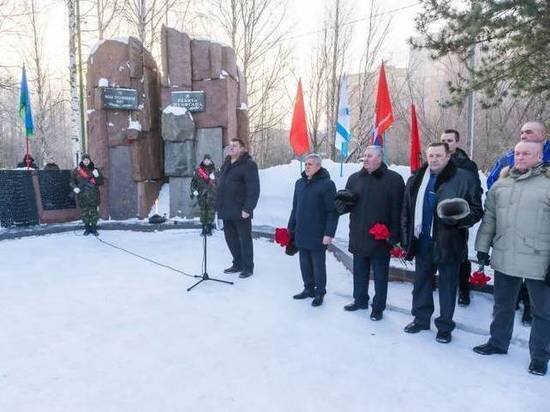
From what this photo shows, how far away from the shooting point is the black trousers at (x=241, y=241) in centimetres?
552

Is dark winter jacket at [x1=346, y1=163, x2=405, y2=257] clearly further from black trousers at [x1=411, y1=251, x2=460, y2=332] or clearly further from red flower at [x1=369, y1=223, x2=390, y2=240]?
black trousers at [x1=411, y1=251, x2=460, y2=332]

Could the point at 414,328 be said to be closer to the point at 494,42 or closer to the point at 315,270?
the point at 315,270

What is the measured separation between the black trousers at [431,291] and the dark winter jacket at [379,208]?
0.38m

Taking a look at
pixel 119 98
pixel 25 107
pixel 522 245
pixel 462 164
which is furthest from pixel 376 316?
pixel 25 107

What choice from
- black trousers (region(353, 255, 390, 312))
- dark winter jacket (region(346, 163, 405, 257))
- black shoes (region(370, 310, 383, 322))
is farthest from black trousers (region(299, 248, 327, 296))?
black shoes (region(370, 310, 383, 322))

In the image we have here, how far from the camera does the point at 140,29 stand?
51.3 feet

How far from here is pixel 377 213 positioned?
404cm

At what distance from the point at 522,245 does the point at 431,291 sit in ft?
2.91

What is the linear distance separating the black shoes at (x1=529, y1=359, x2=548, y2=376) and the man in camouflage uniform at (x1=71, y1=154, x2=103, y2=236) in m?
7.61

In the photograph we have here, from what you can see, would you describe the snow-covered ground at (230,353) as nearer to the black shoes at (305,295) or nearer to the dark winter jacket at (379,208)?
the black shoes at (305,295)

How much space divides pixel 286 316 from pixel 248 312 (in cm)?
39

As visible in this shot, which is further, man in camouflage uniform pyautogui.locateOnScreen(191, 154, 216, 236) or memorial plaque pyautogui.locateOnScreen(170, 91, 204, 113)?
memorial plaque pyautogui.locateOnScreen(170, 91, 204, 113)

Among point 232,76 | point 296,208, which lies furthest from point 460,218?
point 232,76

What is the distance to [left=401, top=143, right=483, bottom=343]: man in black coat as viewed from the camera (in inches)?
134
